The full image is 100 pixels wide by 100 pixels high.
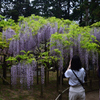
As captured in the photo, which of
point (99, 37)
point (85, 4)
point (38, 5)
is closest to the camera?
point (99, 37)

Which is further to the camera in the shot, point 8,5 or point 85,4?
point 8,5

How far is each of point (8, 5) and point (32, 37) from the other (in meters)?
17.5

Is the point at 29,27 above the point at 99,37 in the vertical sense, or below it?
above

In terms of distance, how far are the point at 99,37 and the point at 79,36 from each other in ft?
6.53

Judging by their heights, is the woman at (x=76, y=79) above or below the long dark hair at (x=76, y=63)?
below

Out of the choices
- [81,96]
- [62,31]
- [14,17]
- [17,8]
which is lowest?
[81,96]

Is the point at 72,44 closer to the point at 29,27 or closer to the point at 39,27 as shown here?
the point at 39,27

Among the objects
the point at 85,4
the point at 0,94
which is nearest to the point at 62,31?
the point at 0,94

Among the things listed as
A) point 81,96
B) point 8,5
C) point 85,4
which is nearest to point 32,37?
point 81,96

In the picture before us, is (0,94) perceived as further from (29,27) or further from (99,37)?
(99,37)

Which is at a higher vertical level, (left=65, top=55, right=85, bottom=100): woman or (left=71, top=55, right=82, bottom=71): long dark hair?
(left=71, top=55, right=82, bottom=71): long dark hair

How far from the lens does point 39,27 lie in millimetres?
7461

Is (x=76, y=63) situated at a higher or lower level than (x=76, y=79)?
higher

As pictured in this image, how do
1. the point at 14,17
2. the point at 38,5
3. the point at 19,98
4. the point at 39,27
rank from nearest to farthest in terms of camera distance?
1. the point at 19,98
2. the point at 39,27
3. the point at 14,17
4. the point at 38,5
